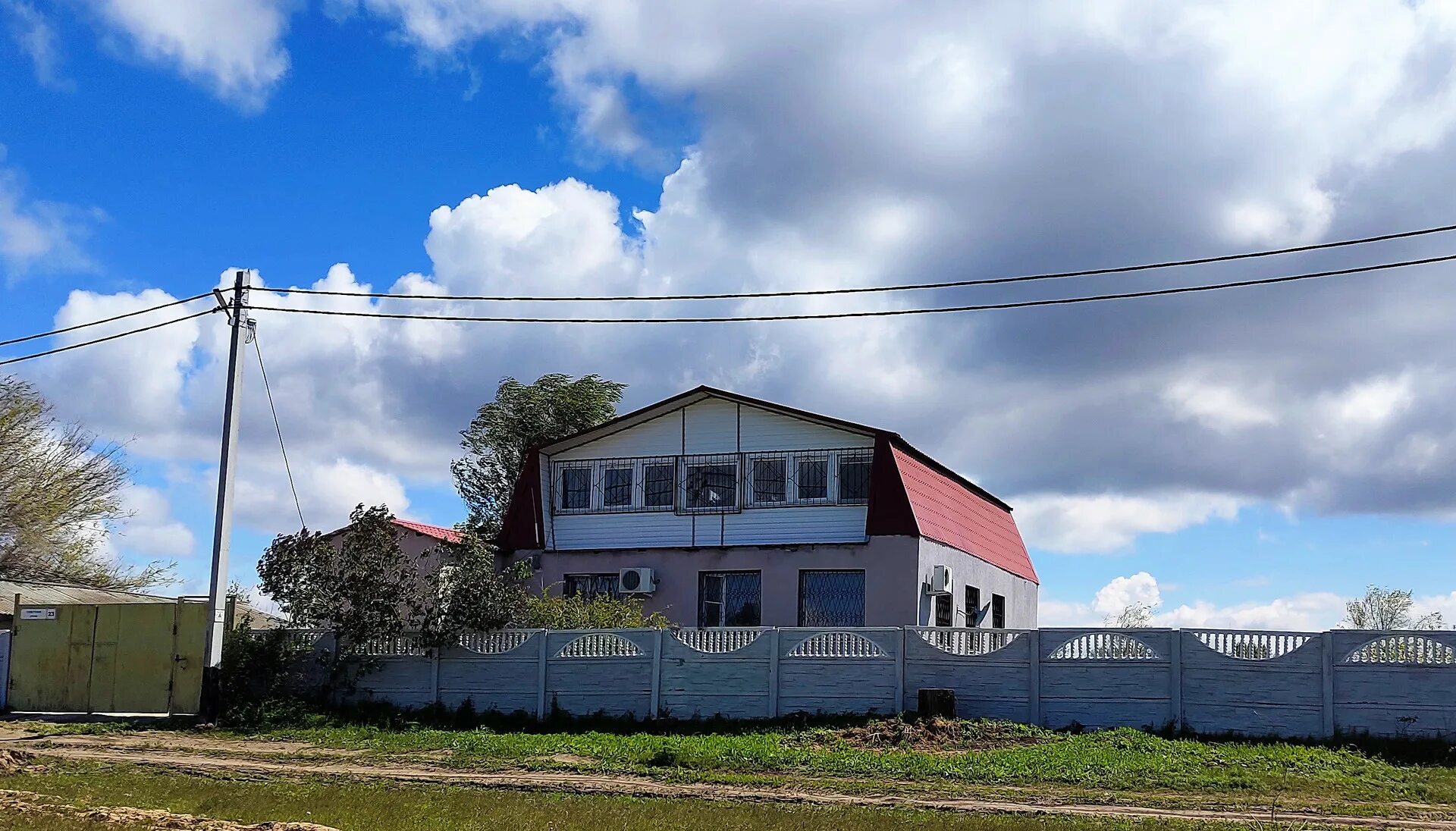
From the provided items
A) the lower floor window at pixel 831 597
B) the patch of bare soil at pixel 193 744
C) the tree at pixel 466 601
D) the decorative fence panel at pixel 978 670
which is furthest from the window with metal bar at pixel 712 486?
the patch of bare soil at pixel 193 744

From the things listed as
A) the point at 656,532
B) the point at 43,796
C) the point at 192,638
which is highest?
the point at 656,532

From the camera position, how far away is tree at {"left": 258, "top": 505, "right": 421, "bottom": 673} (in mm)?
23344

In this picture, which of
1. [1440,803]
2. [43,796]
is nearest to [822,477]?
[1440,803]

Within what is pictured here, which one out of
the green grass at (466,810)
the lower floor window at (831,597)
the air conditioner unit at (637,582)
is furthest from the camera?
the air conditioner unit at (637,582)

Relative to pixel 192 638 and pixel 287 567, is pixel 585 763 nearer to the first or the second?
pixel 287 567

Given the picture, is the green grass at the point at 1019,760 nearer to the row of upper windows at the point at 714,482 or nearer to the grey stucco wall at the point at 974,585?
the grey stucco wall at the point at 974,585

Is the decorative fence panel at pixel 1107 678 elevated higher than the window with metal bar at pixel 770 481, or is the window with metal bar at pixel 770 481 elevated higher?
the window with metal bar at pixel 770 481

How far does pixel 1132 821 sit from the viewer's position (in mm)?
13336

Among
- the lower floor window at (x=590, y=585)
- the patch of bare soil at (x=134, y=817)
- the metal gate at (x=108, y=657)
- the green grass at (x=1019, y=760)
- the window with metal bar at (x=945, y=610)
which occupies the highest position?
the lower floor window at (x=590, y=585)

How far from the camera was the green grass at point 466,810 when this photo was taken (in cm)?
1287

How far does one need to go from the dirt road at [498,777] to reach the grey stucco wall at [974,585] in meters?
11.0

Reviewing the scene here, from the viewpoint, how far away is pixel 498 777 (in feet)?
55.9

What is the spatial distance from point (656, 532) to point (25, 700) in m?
12.7

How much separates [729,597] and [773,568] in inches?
49.0
